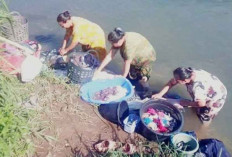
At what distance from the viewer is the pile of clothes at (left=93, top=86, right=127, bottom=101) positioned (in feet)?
16.8

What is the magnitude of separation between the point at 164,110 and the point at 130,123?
598mm

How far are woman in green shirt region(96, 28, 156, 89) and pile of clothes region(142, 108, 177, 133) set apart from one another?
0.99m

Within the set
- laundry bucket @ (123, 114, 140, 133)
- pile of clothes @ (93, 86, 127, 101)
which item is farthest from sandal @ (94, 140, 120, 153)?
pile of clothes @ (93, 86, 127, 101)

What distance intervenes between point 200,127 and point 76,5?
4.93 m

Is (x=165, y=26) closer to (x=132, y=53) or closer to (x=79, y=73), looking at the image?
(x=132, y=53)

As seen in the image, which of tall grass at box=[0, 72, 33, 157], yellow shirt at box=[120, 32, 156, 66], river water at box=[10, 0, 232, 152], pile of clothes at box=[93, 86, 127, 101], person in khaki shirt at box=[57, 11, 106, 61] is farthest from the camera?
river water at box=[10, 0, 232, 152]

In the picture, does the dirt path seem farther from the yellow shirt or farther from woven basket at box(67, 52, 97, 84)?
the yellow shirt

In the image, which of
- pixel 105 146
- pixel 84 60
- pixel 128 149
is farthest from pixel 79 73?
pixel 128 149

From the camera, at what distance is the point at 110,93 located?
5.20 metres

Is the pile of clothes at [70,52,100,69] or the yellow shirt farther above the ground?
the yellow shirt

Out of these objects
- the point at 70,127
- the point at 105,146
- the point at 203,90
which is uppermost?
the point at 203,90

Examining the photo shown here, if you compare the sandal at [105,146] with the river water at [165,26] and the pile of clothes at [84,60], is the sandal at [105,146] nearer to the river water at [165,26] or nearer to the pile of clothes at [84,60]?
the pile of clothes at [84,60]

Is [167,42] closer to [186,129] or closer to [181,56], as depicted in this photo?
[181,56]

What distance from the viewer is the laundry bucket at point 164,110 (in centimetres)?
442
